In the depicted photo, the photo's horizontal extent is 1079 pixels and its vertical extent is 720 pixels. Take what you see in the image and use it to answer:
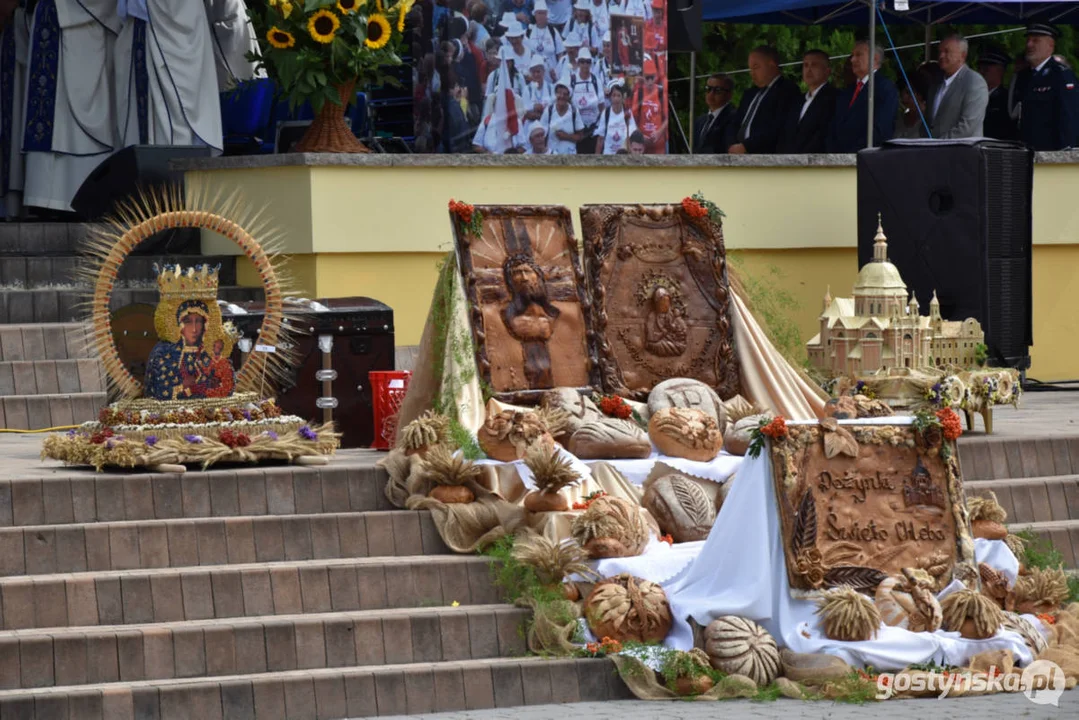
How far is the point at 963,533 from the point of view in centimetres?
873

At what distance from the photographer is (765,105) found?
48.4 feet

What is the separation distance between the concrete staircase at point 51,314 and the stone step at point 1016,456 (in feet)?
13.8

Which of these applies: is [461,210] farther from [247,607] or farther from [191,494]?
[247,607]

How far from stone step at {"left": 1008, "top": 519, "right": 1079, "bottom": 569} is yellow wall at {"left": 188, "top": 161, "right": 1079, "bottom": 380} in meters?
2.22

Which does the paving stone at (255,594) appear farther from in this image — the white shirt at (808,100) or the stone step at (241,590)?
the white shirt at (808,100)

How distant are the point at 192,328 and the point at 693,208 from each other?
2.57 m

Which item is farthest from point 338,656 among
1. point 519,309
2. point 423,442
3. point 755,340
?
point 755,340

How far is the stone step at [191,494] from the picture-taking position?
871 cm

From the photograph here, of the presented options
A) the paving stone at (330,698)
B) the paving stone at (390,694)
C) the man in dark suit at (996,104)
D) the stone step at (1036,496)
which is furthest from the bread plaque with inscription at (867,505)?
the man in dark suit at (996,104)

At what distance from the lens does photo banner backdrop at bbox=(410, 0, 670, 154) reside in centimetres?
1298

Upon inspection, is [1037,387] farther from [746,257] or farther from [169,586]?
[169,586]

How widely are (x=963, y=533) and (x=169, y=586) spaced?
308 centimetres

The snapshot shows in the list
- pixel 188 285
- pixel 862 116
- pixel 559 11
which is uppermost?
pixel 559 11

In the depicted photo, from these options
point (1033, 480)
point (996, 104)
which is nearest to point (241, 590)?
point (1033, 480)
